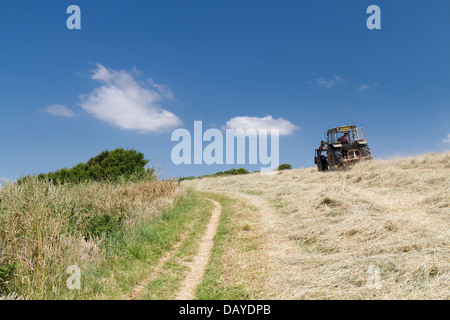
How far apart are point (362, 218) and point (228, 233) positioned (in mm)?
4178

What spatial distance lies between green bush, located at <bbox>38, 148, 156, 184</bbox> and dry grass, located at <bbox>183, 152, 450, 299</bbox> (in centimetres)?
981

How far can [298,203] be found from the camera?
11242mm

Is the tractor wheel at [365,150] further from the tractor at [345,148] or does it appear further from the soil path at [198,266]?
the soil path at [198,266]

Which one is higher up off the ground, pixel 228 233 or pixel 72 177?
pixel 72 177

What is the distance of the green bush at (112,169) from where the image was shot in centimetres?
1622

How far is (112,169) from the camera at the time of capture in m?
17.4

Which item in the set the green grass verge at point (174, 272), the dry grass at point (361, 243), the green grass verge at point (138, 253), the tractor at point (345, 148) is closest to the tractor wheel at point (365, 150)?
the tractor at point (345, 148)

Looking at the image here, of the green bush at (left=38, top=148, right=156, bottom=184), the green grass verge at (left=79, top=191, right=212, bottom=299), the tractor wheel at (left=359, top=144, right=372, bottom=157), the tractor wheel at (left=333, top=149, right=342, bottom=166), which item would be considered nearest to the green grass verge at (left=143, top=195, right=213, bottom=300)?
the green grass verge at (left=79, top=191, right=212, bottom=299)

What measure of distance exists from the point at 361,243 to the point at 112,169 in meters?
15.7

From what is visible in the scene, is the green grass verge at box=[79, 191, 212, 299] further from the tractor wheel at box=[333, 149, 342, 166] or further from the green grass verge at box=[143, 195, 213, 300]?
the tractor wheel at box=[333, 149, 342, 166]

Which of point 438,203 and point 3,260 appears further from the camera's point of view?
point 438,203

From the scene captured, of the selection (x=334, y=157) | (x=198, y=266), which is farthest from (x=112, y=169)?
(x=334, y=157)
